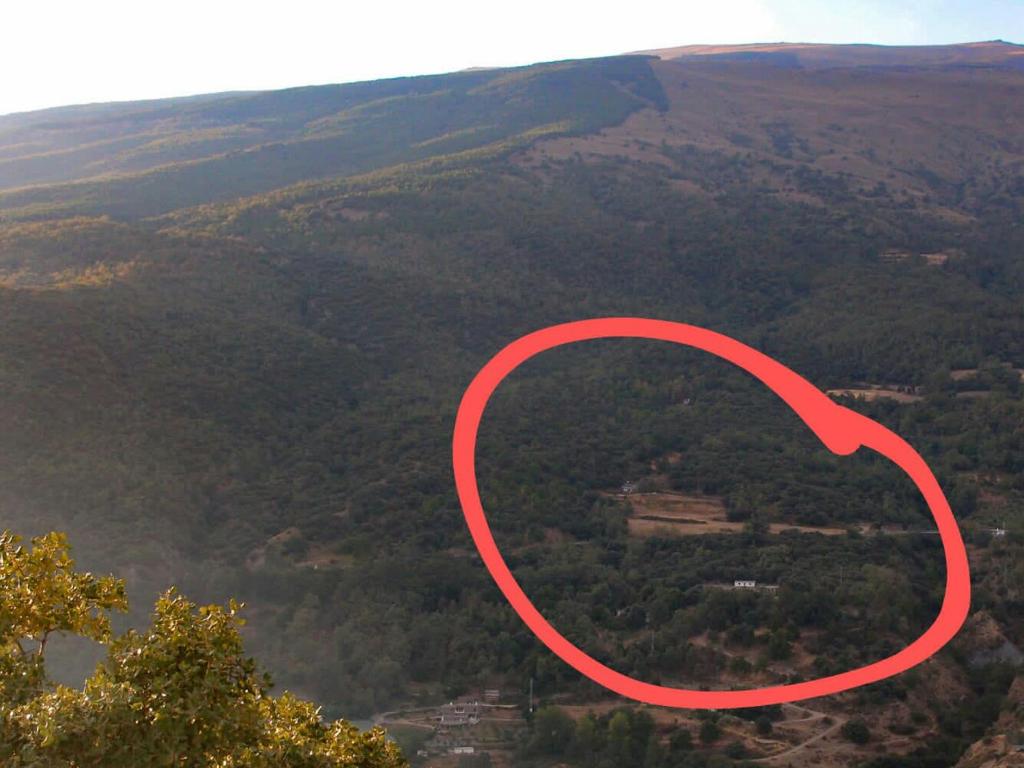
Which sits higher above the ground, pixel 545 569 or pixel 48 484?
pixel 48 484

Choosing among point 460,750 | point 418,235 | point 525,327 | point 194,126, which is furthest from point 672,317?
point 194,126

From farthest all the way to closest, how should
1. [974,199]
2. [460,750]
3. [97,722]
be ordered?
[974,199], [460,750], [97,722]

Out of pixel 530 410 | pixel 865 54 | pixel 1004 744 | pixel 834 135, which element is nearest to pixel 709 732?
pixel 1004 744

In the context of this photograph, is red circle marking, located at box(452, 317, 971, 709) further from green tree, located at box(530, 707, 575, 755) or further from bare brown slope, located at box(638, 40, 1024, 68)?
bare brown slope, located at box(638, 40, 1024, 68)

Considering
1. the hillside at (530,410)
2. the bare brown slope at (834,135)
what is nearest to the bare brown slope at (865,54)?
the bare brown slope at (834,135)

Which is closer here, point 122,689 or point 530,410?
point 122,689

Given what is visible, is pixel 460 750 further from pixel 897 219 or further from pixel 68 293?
pixel 897 219

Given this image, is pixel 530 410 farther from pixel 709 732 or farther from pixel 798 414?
pixel 709 732

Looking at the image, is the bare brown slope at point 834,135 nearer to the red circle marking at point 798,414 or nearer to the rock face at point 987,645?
the red circle marking at point 798,414
